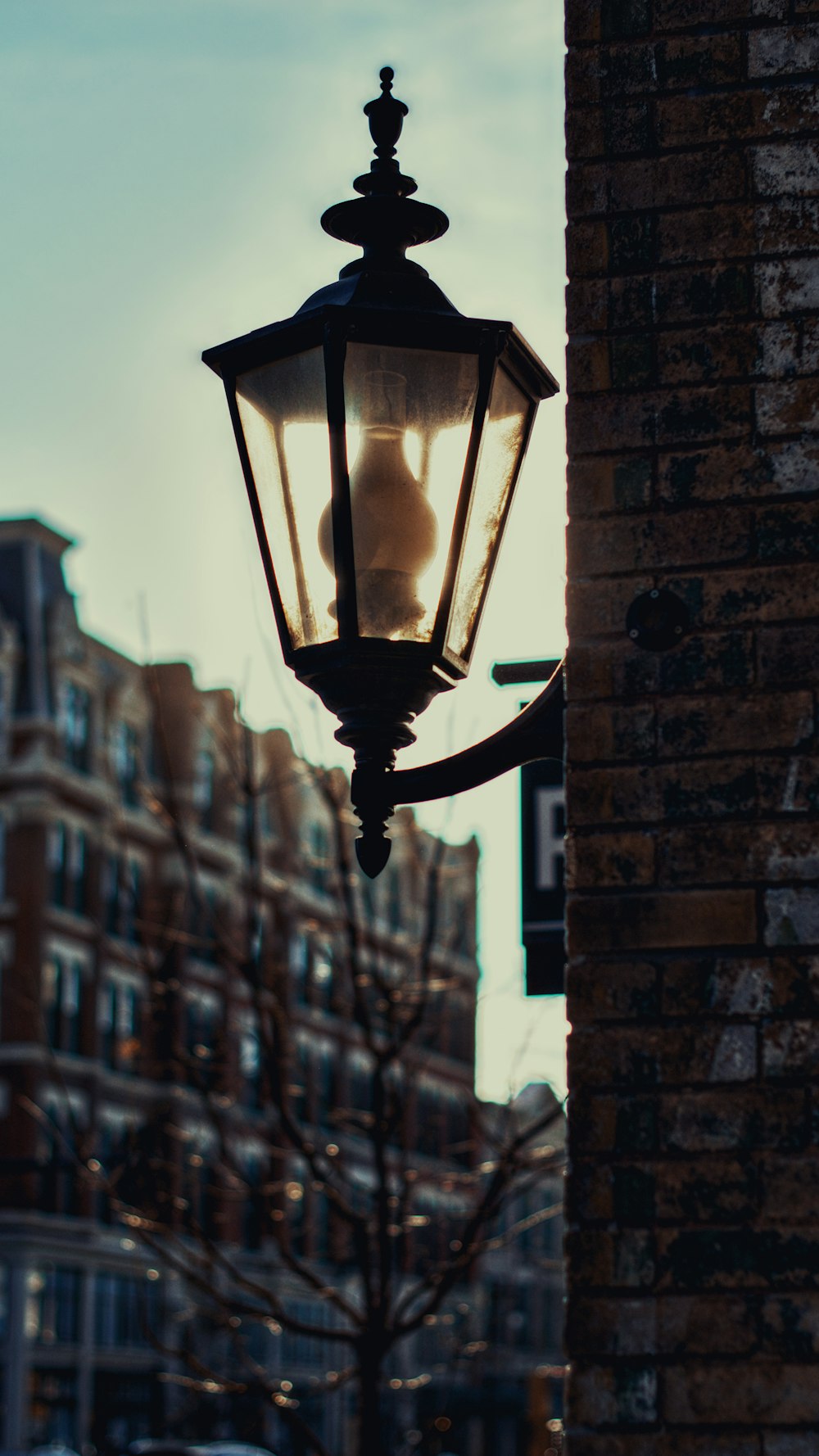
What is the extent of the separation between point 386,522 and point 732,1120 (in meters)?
1.20

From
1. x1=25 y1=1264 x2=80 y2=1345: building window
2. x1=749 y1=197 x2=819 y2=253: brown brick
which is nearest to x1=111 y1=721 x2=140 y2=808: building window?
x1=25 y1=1264 x2=80 y2=1345: building window

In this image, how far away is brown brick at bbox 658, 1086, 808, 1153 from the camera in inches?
106

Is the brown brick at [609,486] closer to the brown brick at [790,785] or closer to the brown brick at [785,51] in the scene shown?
the brown brick at [790,785]

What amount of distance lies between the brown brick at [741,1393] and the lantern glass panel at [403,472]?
1325mm

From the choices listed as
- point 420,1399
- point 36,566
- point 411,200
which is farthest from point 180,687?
point 411,200

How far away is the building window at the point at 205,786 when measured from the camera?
4441 cm

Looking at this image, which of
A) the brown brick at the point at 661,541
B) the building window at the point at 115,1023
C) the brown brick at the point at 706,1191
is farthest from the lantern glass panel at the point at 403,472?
the building window at the point at 115,1023

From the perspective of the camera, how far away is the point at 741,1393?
2.58 metres

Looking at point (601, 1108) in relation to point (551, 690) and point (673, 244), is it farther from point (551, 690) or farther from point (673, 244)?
point (673, 244)

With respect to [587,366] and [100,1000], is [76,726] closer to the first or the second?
[100,1000]

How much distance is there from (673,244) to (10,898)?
36055mm

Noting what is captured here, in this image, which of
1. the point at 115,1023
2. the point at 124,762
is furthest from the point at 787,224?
the point at 124,762

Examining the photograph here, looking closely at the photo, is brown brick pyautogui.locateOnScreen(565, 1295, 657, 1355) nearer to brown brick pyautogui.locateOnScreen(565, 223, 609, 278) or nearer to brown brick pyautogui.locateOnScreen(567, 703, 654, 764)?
brown brick pyautogui.locateOnScreen(567, 703, 654, 764)

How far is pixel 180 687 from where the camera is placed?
44.5 metres
